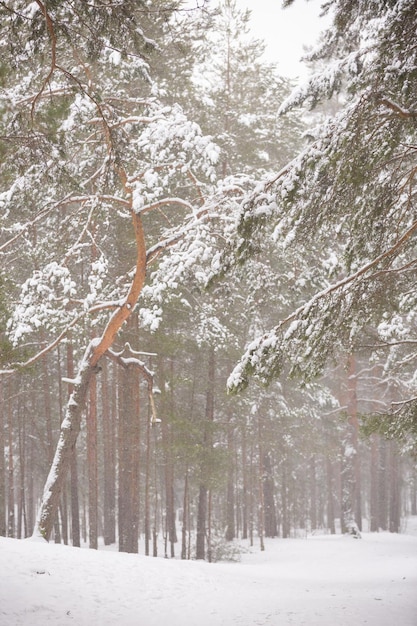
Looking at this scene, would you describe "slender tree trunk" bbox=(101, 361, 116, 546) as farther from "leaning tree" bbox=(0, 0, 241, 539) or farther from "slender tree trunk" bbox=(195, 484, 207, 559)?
"leaning tree" bbox=(0, 0, 241, 539)

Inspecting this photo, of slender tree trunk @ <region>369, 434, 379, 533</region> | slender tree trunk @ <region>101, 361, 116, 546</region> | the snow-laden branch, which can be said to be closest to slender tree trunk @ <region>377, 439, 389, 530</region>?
slender tree trunk @ <region>369, 434, 379, 533</region>

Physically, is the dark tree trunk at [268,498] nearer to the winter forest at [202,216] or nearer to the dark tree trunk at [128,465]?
the winter forest at [202,216]

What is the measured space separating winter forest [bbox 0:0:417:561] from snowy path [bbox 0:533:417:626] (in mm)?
2635

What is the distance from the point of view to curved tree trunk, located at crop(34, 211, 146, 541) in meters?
11.8

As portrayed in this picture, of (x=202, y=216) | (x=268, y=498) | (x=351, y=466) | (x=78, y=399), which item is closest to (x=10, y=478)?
(x=78, y=399)

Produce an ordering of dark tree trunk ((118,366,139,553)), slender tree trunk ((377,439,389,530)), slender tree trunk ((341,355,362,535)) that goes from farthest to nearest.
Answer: slender tree trunk ((377,439,389,530))
slender tree trunk ((341,355,362,535))
dark tree trunk ((118,366,139,553))

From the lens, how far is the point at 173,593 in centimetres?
989

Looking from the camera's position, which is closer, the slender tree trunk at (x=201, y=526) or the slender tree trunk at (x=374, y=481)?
the slender tree trunk at (x=201, y=526)

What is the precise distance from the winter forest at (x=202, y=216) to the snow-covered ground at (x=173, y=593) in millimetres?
2651

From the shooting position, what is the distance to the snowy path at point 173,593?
7.83 metres

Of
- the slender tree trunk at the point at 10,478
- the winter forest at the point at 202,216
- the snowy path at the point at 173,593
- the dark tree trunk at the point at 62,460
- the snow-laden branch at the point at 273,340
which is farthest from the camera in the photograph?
the slender tree trunk at the point at 10,478

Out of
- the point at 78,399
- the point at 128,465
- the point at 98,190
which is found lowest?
the point at 128,465

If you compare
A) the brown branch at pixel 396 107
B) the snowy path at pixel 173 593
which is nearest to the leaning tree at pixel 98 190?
the snowy path at pixel 173 593

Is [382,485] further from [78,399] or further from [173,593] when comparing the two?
[173,593]
